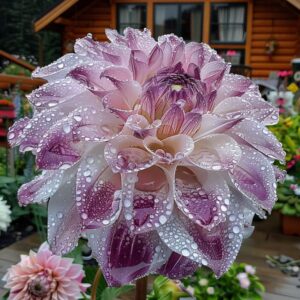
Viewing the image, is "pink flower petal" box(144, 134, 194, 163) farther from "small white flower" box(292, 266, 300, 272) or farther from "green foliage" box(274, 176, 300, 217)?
"green foliage" box(274, 176, 300, 217)

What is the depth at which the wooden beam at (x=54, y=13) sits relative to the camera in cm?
1063

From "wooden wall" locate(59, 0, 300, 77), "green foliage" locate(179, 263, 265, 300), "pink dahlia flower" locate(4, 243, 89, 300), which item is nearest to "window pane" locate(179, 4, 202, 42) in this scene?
"wooden wall" locate(59, 0, 300, 77)

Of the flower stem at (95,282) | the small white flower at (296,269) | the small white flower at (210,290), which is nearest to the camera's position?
the flower stem at (95,282)

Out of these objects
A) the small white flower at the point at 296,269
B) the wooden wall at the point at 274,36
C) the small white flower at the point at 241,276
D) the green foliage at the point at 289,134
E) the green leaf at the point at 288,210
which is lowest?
the small white flower at the point at 296,269

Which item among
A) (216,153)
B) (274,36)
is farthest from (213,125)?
(274,36)

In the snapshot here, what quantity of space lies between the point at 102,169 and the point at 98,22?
11.6 metres

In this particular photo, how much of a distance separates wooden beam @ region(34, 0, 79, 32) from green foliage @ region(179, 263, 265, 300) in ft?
31.7

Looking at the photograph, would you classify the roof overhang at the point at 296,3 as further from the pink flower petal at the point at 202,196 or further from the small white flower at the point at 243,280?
the pink flower petal at the point at 202,196

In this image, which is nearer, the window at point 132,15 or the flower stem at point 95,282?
the flower stem at point 95,282

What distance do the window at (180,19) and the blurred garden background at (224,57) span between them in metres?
0.03

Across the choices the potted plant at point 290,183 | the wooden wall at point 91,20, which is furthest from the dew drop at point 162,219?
the wooden wall at point 91,20

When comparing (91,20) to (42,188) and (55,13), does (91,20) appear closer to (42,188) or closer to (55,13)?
(55,13)

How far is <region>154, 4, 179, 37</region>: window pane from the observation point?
37.4 ft

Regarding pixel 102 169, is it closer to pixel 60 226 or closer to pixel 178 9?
pixel 60 226
